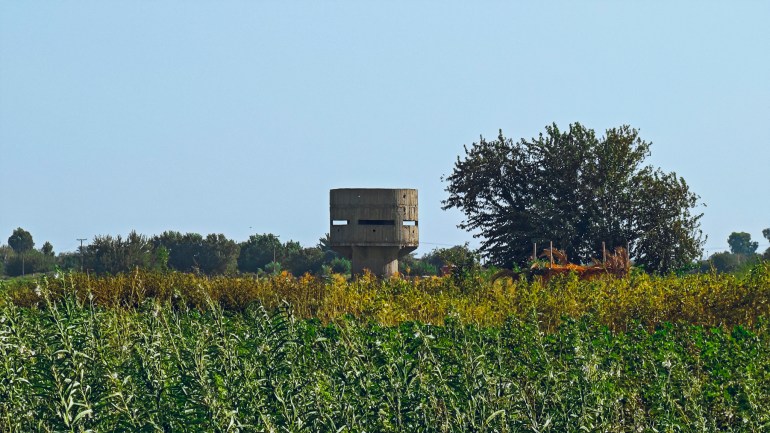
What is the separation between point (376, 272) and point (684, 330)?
24686 mm

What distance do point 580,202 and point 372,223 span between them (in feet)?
24.4

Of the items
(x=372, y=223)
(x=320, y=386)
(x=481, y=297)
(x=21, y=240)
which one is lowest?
(x=320, y=386)

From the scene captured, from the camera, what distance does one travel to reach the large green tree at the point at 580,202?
3869 centimetres

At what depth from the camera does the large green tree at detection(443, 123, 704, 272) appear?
38.7 meters

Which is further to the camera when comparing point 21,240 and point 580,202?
point 21,240

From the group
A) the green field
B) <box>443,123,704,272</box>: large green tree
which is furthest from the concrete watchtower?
the green field

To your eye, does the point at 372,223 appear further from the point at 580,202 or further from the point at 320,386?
the point at 320,386

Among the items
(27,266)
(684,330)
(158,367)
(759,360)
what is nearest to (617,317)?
(684,330)

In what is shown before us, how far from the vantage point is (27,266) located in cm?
9400

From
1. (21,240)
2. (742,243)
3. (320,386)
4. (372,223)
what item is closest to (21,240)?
(21,240)

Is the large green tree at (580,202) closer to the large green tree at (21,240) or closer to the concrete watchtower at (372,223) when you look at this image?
the concrete watchtower at (372,223)

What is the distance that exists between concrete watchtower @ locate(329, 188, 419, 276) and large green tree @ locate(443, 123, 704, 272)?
375 centimetres

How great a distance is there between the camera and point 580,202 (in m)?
39.4

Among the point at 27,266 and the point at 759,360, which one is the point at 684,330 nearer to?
the point at 759,360
